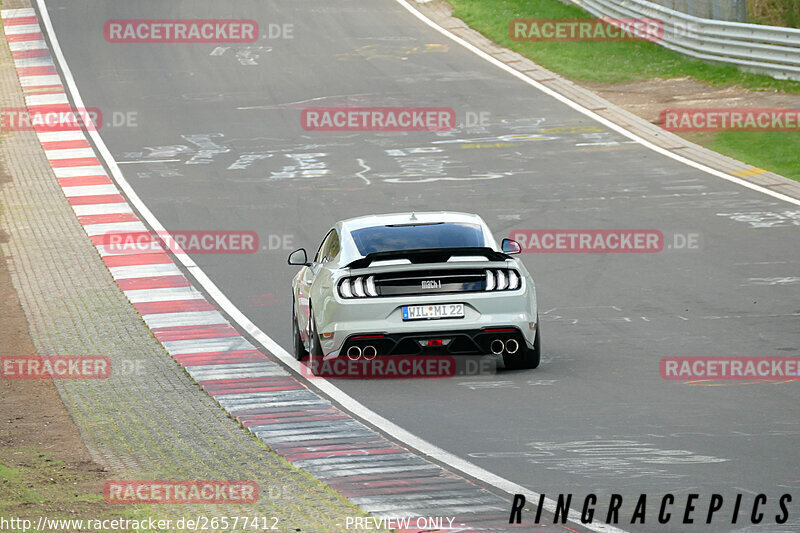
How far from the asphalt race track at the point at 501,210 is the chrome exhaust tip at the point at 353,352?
1.02ft

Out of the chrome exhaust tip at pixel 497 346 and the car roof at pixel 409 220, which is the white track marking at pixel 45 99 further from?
the chrome exhaust tip at pixel 497 346

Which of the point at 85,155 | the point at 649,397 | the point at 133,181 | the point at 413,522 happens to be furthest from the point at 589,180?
the point at 413,522

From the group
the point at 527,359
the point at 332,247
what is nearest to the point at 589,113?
the point at 332,247

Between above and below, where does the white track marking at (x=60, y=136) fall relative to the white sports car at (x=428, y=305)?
below

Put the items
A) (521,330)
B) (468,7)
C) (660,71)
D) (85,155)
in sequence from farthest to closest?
1. (468,7)
2. (660,71)
3. (85,155)
4. (521,330)

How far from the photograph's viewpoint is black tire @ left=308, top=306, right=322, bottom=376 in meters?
12.8

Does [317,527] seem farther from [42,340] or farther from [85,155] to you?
[85,155]

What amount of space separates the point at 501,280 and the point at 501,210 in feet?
31.5

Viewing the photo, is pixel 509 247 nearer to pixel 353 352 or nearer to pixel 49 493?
pixel 353 352

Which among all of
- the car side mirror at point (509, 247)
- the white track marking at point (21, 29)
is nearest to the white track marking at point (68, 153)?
the white track marking at point (21, 29)

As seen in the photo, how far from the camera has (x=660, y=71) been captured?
33.2m

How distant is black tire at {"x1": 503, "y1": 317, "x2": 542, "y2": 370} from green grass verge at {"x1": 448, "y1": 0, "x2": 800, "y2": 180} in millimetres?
12809

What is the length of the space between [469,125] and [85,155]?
8.11 meters

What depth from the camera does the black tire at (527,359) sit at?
12633 millimetres
